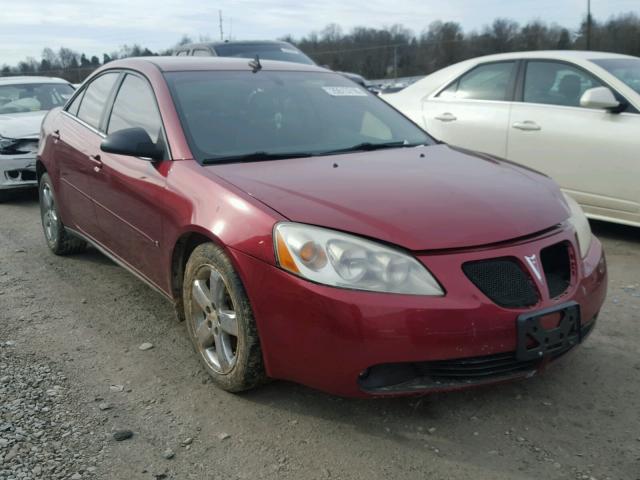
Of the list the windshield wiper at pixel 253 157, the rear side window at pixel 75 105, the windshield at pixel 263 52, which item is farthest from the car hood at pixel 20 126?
the windshield wiper at pixel 253 157

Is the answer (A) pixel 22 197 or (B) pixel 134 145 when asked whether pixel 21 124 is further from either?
(B) pixel 134 145

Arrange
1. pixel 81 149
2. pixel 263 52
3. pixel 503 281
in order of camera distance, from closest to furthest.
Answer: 1. pixel 503 281
2. pixel 81 149
3. pixel 263 52

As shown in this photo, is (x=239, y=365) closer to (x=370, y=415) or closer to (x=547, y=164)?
(x=370, y=415)

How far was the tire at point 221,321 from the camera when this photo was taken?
2.65 meters

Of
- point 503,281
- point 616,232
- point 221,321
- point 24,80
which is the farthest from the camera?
point 24,80

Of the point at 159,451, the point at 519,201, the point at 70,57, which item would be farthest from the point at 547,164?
the point at 70,57

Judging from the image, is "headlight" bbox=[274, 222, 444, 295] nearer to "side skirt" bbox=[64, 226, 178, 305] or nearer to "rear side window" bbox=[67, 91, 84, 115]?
"side skirt" bbox=[64, 226, 178, 305]

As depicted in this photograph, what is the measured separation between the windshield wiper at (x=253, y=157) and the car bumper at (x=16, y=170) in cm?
520

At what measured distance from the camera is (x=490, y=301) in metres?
2.33

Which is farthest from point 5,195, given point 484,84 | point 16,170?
point 484,84

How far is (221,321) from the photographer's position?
2832 millimetres

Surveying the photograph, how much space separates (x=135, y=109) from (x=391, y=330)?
7.41ft

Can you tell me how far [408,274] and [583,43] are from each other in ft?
139

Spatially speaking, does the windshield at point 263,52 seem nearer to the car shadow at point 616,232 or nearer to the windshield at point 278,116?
the car shadow at point 616,232
